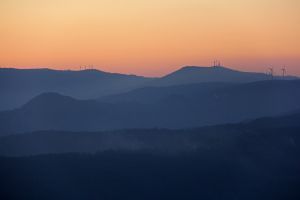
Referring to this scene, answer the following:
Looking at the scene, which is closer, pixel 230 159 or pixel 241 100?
pixel 230 159

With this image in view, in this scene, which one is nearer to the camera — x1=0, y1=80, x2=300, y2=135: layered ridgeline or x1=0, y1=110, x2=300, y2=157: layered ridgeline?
x1=0, y1=110, x2=300, y2=157: layered ridgeline

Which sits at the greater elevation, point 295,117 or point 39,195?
point 295,117

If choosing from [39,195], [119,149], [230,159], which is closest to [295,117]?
[230,159]

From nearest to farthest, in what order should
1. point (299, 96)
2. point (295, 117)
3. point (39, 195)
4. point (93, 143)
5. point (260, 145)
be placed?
point (39, 195) → point (260, 145) → point (93, 143) → point (295, 117) → point (299, 96)

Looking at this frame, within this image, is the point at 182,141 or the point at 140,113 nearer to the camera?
the point at 182,141

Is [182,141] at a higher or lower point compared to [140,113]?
higher

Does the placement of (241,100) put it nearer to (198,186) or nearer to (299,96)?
(299,96)

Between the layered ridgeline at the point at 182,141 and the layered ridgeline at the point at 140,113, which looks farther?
the layered ridgeline at the point at 140,113

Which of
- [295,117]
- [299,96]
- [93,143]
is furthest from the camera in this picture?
[299,96]
